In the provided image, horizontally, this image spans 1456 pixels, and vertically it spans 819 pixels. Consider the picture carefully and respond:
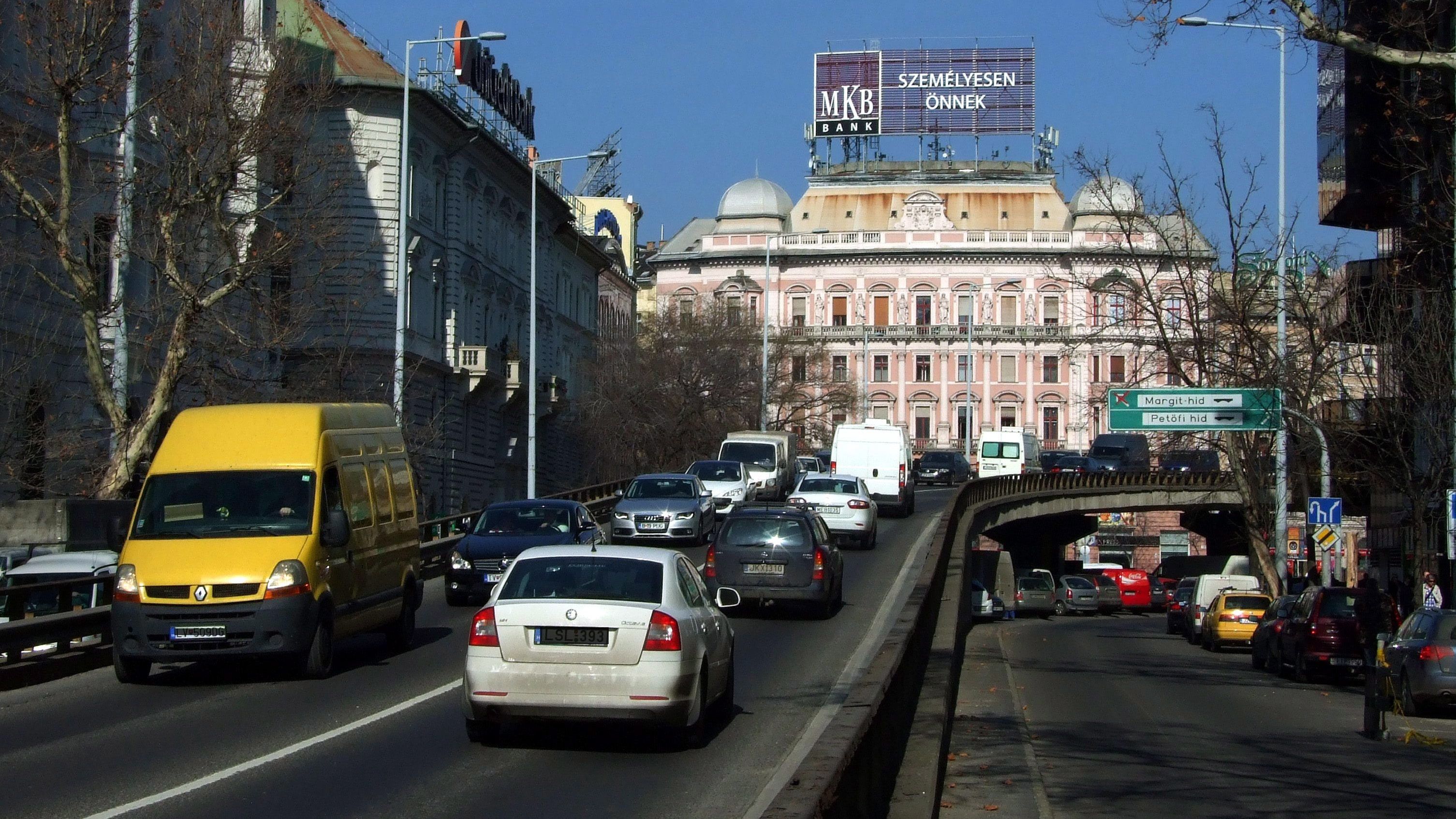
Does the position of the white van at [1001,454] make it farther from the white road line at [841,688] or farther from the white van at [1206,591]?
the white road line at [841,688]

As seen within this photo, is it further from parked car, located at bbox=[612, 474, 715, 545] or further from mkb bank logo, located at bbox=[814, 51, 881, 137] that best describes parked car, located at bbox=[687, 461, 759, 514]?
mkb bank logo, located at bbox=[814, 51, 881, 137]

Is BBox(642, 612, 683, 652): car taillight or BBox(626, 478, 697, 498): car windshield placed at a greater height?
BBox(626, 478, 697, 498): car windshield

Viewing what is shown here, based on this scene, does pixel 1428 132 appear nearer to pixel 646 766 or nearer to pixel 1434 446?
pixel 1434 446

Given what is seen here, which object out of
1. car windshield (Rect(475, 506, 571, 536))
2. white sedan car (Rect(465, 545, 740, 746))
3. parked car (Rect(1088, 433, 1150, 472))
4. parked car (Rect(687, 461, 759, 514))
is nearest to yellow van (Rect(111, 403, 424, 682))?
white sedan car (Rect(465, 545, 740, 746))

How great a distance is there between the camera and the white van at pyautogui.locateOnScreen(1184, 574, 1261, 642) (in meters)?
43.0

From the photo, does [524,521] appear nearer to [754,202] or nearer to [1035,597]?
[1035,597]

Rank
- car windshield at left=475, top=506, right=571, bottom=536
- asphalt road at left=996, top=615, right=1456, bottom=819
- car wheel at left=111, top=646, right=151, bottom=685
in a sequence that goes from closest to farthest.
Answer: asphalt road at left=996, top=615, right=1456, bottom=819 → car wheel at left=111, top=646, right=151, bottom=685 → car windshield at left=475, top=506, right=571, bottom=536

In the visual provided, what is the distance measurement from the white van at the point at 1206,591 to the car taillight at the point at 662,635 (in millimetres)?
31988

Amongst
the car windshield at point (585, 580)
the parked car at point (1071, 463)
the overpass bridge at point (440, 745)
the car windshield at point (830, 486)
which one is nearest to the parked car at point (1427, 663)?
the overpass bridge at point (440, 745)

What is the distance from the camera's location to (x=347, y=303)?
Answer: 123 feet

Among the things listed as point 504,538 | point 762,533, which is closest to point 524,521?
point 504,538

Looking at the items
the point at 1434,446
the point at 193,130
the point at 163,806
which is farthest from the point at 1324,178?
the point at 163,806

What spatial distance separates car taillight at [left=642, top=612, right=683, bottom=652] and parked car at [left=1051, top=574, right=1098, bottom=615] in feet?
186

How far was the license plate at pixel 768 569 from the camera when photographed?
924 inches
